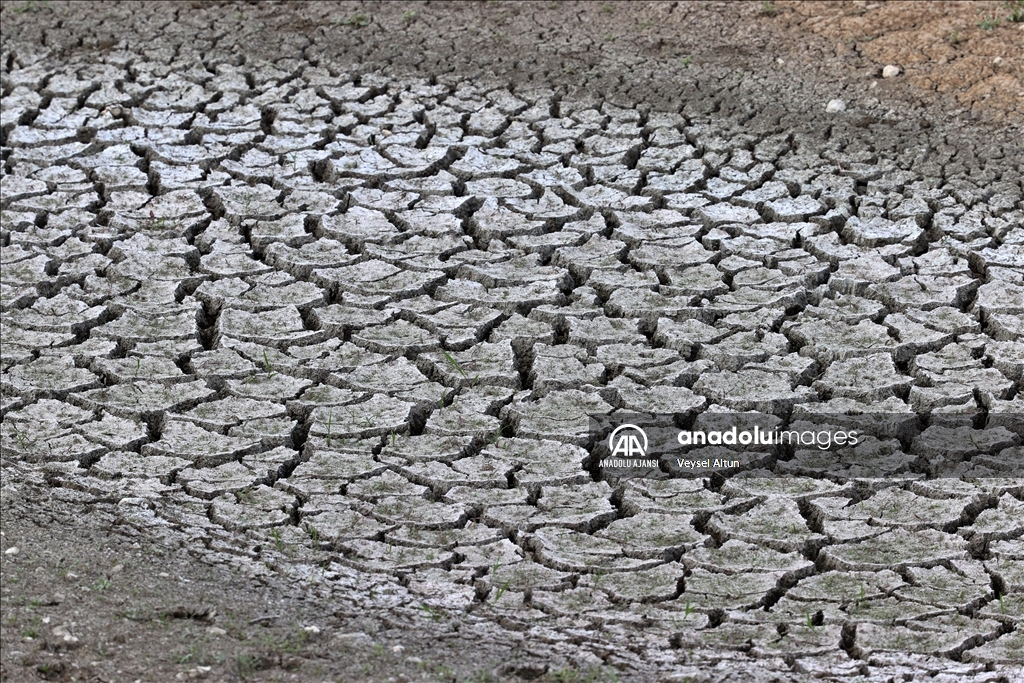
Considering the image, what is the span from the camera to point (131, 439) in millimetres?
3559

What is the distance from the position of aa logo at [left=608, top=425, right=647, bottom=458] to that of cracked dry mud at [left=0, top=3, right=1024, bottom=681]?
0.09 m

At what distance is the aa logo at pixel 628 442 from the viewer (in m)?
3.48

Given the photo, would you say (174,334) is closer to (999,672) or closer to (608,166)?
(608,166)

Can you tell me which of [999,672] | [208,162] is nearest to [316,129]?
[208,162]

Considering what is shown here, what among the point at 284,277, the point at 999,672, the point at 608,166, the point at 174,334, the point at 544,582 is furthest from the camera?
the point at 608,166

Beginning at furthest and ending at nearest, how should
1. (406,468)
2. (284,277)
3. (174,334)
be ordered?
(284,277), (174,334), (406,468)

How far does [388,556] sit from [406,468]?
37 centimetres

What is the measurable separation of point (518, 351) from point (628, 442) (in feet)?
1.86

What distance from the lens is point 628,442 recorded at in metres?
3.52

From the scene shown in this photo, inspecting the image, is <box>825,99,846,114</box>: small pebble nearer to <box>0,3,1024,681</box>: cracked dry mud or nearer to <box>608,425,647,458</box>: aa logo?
<box>0,3,1024,681</box>: cracked dry mud

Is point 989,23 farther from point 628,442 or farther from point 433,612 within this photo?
point 433,612

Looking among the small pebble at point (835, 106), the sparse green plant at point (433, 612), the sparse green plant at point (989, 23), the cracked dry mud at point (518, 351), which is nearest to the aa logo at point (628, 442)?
the cracked dry mud at point (518, 351)

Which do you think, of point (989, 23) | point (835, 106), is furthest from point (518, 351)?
point (989, 23)

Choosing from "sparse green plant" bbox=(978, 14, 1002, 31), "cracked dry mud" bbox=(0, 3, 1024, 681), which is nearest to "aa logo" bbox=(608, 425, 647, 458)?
"cracked dry mud" bbox=(0, 3, 1024, 681)
